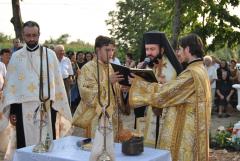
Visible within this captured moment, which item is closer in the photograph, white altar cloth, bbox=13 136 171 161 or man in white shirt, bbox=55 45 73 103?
white altar cloth, bbox=13 136 171 161

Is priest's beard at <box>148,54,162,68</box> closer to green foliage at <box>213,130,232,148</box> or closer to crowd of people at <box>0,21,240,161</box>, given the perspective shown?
crowd of people at <box>0,21,240,161</box>

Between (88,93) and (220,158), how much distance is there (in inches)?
130

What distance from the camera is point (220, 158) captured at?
7441mm

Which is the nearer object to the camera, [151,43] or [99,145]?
[99,145]

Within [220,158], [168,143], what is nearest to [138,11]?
[220,158]

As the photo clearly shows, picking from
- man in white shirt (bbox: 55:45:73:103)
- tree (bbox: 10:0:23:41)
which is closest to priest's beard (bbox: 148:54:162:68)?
man in white shirt (bbox: 55:45:73:103)

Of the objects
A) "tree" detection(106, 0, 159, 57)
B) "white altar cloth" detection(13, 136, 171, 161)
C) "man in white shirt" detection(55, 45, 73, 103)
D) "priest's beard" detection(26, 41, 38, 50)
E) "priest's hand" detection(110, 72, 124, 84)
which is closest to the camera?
"white altar cloth" detection(13, 136, 171, 161)

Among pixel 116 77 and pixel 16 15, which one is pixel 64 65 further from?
pixel 116 77

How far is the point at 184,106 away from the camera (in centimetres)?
446

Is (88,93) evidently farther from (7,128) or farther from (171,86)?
(7,128)

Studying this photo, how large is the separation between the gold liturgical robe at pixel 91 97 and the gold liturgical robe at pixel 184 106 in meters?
0.48

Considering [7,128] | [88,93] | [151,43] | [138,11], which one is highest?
[138,11]

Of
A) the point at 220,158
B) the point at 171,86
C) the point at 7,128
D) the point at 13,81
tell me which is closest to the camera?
the point at 171,86

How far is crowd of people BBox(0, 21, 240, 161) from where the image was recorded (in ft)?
14.3
